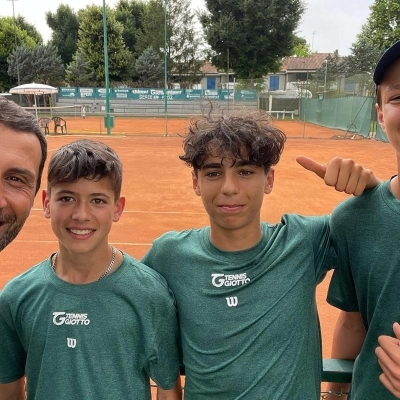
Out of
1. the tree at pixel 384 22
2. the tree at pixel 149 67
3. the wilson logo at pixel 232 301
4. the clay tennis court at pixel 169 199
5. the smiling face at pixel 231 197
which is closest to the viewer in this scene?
the wilson logo at pixel 232 301

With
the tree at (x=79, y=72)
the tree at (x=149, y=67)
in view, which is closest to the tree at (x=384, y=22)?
the tree at (x=149, y=67)

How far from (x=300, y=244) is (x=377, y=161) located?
46.4 ft

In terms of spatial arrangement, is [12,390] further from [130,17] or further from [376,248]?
[130,17]

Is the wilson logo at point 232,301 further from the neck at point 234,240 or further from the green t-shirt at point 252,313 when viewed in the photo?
the neck at point 234,240

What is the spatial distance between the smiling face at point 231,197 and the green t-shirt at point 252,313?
0.25 ft

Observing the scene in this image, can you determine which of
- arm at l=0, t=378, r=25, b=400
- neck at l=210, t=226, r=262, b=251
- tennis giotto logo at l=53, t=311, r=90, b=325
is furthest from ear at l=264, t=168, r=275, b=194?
arm at l=0, t=378, r=25, b=400

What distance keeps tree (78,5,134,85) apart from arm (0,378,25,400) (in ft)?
148

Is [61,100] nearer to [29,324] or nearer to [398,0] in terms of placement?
[398,0]

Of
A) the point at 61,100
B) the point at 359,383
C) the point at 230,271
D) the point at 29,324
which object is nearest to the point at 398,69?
the point at 230,271

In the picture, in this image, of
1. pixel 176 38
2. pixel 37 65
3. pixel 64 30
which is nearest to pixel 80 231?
pixel 37 65

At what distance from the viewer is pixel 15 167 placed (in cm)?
169

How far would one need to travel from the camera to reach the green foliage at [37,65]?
4353 cm

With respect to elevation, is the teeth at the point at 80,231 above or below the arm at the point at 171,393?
above

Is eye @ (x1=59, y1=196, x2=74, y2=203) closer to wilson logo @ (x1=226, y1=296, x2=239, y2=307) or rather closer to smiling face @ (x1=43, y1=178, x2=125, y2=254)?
smiling face @ (x1=43, y1=178, x2=125, y2=254)
